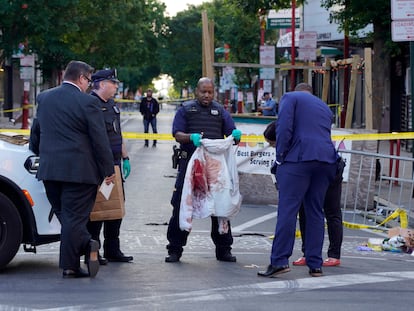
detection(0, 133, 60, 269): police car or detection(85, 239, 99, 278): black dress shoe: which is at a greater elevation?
detection(0, 133, 60, 269): police car

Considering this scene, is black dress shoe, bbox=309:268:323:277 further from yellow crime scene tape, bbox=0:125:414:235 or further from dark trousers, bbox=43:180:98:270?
yellow crime scene tape, bbox=0:125:414:235

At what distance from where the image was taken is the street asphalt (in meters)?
7.62

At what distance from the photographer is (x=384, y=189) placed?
17562 mm

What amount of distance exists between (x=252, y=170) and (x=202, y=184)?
255 inches

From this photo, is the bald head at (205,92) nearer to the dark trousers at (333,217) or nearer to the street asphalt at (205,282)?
the dark trousers at (333,217)

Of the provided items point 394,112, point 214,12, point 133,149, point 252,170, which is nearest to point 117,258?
point 252,170

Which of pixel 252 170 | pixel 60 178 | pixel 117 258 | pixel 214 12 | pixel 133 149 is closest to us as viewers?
pixel 60 178

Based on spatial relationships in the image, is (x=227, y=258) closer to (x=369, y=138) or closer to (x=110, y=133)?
(x=110, y=133)

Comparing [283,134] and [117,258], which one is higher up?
[283,134]

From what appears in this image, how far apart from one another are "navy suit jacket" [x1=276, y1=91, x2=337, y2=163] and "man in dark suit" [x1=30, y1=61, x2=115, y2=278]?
1.49m

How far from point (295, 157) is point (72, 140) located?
1.90 metres

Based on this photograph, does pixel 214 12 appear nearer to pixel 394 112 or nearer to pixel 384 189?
pixel 394 112

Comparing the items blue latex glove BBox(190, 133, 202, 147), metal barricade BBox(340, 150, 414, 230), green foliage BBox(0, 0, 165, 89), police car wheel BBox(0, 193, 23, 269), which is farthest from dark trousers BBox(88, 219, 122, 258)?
green foliage BBox(0, 0, 165, 89)

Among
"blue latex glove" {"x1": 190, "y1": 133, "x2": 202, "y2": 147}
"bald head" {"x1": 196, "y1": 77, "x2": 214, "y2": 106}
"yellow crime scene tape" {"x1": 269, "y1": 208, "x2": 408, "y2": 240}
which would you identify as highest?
"bald head" {"x1": 196, "y1": 77, "x2": 214, "y2": 106}
